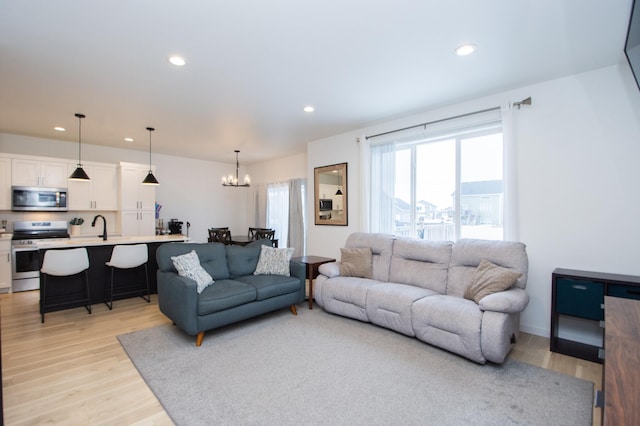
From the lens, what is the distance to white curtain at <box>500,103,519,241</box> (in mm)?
3295

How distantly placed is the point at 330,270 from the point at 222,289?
1.43 meters

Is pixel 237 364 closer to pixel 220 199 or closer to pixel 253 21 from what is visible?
pixel 253 21

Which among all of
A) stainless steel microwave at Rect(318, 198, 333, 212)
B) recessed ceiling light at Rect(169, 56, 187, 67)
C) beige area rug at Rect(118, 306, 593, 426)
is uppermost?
recessed ceiling light at Rect(169, 56, 187, 67)

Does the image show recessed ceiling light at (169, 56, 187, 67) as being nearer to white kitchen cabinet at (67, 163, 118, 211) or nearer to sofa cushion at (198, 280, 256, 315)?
sofa cushion at (198, 280, 256, 315)

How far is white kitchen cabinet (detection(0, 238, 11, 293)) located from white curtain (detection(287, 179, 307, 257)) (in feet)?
15.4

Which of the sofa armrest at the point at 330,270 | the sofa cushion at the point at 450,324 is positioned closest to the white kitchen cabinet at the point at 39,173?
the sofa armrest at the point at 330,270

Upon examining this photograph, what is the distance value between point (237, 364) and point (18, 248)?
4.71m

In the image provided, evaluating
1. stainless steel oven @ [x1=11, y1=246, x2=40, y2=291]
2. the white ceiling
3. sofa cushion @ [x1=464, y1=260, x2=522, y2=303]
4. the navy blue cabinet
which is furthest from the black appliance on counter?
the navy blue cabinet

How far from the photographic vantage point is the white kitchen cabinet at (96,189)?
559 cm

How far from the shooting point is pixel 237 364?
2.66 metres

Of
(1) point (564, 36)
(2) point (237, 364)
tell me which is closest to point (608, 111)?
(1) point (564, 36)

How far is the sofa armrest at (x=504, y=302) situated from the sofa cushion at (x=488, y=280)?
0.09m

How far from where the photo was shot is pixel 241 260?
4062 mm

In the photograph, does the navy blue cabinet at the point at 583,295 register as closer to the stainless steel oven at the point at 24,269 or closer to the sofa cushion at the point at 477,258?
the sofa cushion at the point at 477,258
